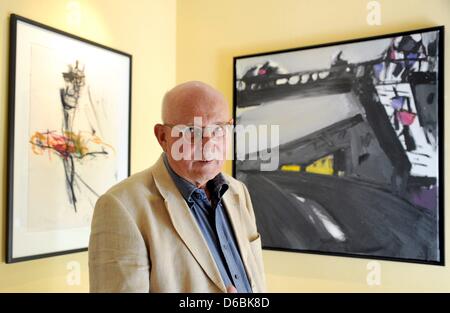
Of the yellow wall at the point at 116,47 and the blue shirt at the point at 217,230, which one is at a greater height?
the yellow wall at the point at 116,47

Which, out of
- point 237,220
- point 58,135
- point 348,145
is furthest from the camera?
point 348,145

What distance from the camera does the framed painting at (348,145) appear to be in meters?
1.57

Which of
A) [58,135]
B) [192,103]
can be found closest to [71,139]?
[58,135]

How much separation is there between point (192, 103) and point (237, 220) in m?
0.40

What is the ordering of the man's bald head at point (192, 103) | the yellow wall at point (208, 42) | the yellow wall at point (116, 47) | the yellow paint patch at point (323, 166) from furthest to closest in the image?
the yellow paint patch at point (323, 166) < the yellow wall at point (208, 42) < the yellow wall at point (116, 47) < the man's bald head at point (192, 103)

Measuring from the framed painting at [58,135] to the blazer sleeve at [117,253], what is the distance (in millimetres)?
671

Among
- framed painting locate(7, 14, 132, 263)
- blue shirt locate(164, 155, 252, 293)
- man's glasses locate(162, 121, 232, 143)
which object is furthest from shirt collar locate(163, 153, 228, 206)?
framed painting locate(7, 14, 132, 263)

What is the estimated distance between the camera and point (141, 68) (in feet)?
Result: 6.75

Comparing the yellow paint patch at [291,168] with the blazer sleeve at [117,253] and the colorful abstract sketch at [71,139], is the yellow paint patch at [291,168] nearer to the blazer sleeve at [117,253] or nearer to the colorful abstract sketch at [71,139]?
the colorful abstract sketch at [71,139]

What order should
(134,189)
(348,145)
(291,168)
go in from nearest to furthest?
(134,189)
(348,145)
(291,168)

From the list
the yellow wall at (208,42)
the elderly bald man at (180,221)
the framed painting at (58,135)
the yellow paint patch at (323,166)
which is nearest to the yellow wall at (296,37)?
the yellow wall at (208,42)

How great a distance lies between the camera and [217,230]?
1.07 m

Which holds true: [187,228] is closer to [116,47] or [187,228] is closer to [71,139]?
[71,139]
